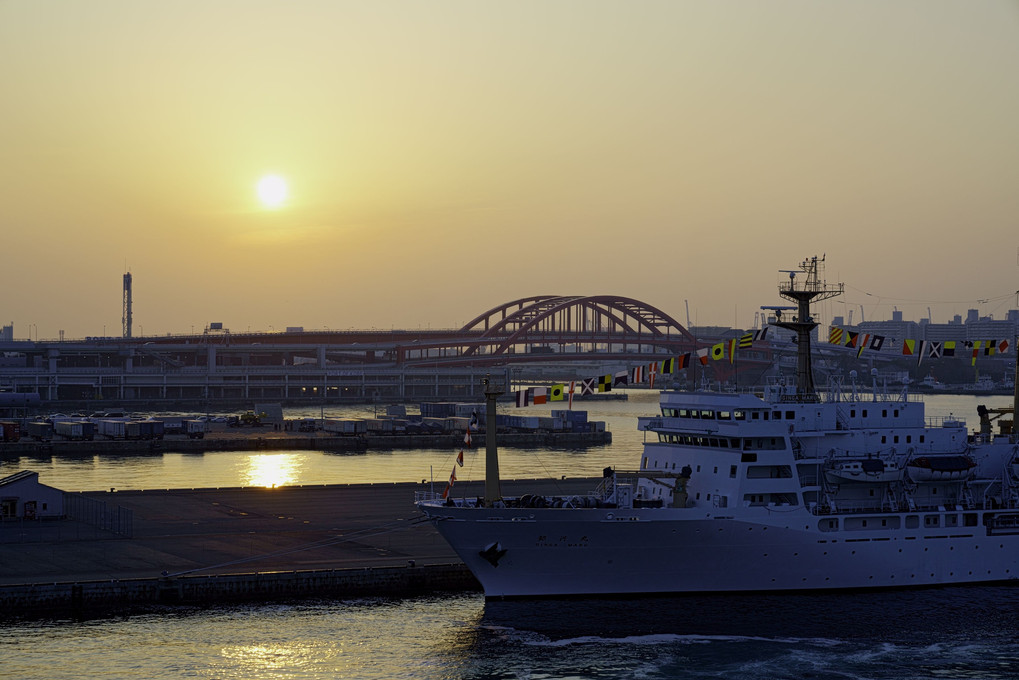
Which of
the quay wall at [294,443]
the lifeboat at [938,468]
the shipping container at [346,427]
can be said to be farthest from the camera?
the shipping container at [346,427]

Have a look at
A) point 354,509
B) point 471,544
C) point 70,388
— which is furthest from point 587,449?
point 70,388

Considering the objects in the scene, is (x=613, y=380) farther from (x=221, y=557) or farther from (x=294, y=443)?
(x=294, y=443)

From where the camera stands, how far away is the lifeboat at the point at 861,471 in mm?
35625

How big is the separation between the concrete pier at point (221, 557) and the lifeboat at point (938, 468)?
1386cm

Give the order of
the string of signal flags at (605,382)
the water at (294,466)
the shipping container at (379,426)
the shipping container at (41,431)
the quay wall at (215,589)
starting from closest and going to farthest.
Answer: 1. the quay wall at (215,589)
2. the string of signal flags at (605,382)
3. the water at (294,466)
4. the shipping container at (41,431)
5. the shipping container at (379,426)

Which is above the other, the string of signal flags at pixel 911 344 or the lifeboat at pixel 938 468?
the string of signal flags at pixel 911 344

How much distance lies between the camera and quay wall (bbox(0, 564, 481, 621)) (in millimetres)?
32688

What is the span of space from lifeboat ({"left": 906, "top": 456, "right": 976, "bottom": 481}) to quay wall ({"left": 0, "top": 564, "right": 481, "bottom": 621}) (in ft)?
45.3

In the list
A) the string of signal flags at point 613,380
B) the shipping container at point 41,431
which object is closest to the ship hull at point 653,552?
the string of signal flags at point 613,380

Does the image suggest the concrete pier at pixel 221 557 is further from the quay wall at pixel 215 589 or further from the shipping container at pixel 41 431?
the shipping container at pixel 41 431

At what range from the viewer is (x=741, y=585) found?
113ft

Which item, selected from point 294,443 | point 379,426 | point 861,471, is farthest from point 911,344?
point 379,426

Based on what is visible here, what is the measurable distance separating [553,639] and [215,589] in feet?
33.9

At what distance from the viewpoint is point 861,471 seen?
35.7 meters
